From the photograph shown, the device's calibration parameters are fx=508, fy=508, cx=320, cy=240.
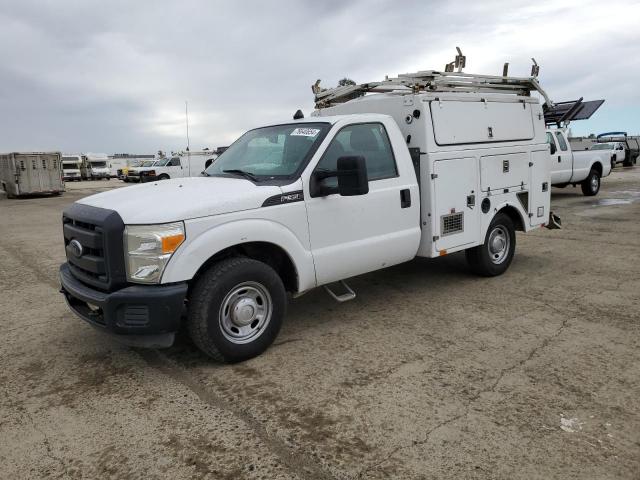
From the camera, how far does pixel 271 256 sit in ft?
14.6

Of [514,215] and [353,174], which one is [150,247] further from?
[514,215]

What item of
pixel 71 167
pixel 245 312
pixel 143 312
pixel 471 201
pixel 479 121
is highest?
pixel 71 167

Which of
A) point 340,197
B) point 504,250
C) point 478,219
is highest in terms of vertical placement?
point 340,197

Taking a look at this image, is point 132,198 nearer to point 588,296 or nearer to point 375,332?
point 375,332

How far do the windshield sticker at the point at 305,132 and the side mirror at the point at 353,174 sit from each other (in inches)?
28.7

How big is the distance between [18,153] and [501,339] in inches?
1039

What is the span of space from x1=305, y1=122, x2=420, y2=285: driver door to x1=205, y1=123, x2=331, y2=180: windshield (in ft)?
0.59

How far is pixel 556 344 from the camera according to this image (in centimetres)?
425

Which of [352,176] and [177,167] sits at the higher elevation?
[177,167]

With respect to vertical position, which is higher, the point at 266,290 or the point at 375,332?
the point at 266,290

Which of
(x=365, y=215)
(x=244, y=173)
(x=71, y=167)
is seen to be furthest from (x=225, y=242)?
(x=71, y=167)

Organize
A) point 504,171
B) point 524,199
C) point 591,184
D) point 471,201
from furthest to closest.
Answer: point 591,184 → point 524,199 → point 504,171 → point 471,201

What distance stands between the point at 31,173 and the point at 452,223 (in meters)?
25.2

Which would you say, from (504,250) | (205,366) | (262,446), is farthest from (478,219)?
(262,446)
